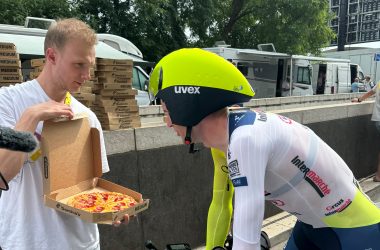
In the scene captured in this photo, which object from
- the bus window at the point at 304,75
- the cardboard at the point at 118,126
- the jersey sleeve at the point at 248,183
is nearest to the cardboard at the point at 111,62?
the cardboard at the point at 118,126

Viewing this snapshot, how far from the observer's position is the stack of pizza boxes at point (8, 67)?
440 centimetres

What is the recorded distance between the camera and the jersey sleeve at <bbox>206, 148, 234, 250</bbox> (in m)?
2.43

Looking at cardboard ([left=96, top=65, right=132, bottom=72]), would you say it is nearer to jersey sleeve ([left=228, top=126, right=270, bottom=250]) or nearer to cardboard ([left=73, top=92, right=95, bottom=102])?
cardboard ([left=73, top=92, right=95, bottom=102])

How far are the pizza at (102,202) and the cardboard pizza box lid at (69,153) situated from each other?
0.10m

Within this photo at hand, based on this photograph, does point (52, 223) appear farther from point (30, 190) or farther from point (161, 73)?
point (161, 73)

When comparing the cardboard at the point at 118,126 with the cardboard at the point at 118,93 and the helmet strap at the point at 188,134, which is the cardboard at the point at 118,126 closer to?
the cardboard at the point at 118,93

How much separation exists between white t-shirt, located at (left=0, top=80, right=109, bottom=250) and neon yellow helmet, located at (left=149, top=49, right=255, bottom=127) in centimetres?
79

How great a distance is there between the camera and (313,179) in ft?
6.22

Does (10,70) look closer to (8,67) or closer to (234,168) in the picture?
(8,67)

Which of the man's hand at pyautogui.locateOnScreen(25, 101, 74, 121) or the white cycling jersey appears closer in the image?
the white cycling jersey

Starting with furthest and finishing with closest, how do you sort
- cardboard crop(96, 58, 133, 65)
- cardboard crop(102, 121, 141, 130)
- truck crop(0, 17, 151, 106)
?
1. truck crop(0, 17, 151, 106)
2. cardboard crop(96, 58, 133, 65)
3. cardboard crop(102, 121, 141, 130)

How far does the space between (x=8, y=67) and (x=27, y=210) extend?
2708 mm

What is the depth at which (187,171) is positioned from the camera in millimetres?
4828

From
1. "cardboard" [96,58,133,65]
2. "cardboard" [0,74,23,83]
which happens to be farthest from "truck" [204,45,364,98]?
"cardboard" [0,74,23,83]
